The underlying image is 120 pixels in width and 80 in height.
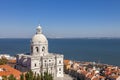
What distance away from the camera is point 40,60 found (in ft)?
144

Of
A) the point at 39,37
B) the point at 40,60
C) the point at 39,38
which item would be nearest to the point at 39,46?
the point at 39,38

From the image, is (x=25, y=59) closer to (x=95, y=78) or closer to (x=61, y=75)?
(x=61, y=75)

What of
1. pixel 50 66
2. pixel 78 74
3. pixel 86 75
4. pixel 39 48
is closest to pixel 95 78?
pixel 86 75

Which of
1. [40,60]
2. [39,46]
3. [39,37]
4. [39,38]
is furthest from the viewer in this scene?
[39,37]

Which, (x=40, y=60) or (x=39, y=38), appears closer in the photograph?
(x=40, y=60)

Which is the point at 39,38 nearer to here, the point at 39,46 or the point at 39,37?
the point at 39,37

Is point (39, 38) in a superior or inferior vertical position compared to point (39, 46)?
superior

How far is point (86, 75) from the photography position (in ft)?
140

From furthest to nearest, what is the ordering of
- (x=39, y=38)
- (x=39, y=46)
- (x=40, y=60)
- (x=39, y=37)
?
(x=39, y=37) → (x=39, y=38) → (x=39, y=46) → (x=40, y=60)

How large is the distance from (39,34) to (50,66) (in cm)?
659

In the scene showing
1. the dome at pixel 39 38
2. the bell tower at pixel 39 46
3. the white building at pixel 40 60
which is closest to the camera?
the white building at pixel 40 60

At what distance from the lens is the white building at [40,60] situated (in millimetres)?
43362

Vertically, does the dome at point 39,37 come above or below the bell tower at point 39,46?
above

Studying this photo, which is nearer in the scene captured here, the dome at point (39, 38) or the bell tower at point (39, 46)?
the bell tower at point (39, 46)
